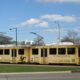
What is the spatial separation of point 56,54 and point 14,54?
8.40 metres

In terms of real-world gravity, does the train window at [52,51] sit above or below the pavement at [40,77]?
above

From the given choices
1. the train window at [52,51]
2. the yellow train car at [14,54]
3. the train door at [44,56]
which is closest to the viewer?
the train window at [52,51]

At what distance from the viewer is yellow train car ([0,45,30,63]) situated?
5122 centimetres

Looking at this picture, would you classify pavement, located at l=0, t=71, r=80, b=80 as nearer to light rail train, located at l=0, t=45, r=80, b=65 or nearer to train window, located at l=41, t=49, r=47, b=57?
light rail train, located at l=0, t=45, r=80, b=65

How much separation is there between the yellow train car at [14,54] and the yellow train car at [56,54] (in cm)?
139

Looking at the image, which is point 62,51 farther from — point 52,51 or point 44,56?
point 44,56

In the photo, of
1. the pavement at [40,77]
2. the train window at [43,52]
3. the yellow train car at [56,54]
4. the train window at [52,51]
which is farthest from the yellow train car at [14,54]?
the pavement at [40,77]

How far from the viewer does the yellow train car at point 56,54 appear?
44941 mm

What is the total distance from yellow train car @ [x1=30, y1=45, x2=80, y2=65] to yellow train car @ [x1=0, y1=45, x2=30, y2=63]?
139 cm

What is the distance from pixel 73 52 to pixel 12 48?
10.9m

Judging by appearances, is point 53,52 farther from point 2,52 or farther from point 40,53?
point 2,52

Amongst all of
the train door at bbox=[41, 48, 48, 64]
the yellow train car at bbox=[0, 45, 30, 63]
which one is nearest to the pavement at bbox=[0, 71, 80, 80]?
the train door at bbox=[41, 48, 48, 64]

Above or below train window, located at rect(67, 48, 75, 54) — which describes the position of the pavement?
below

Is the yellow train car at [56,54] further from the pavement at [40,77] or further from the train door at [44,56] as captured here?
the pavement at [40,77]
